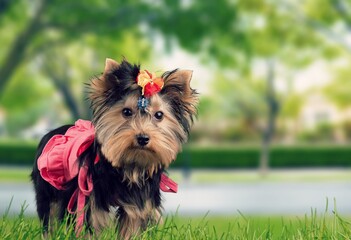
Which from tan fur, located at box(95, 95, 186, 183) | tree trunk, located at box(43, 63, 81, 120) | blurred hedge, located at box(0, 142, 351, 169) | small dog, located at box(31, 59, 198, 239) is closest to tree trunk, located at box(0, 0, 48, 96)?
tree trunk, located at box(43, 63, 81, 120)

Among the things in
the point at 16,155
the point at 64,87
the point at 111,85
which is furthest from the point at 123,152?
the point at 16,155

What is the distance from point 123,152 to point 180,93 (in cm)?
67

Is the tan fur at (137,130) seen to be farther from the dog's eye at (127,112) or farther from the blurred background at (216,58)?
the blurred background at (216,58)

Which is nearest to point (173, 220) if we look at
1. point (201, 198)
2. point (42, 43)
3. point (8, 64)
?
point (201, 198)

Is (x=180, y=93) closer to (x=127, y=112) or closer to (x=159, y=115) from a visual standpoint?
(x=159, y=115)

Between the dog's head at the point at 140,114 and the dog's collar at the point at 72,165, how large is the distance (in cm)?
41

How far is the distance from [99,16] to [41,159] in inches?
589

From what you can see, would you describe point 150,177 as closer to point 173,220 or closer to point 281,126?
point 173,220

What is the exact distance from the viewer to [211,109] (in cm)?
4672

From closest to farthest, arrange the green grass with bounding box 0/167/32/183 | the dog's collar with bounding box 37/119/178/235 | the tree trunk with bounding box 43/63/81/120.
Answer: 1. the dog's collar with bounding box 37/119/178/235
2. the green grass with bounding box 0/167/32/183
3. the tree trunk with bounding box 43/63/81/120

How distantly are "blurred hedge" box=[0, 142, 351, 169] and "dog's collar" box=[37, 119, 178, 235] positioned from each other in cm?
2950

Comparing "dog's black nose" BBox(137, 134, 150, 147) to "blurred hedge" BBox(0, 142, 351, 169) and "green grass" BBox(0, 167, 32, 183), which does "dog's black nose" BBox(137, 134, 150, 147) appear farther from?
"blurred hedge" BBox(0, 142, 351, 169)

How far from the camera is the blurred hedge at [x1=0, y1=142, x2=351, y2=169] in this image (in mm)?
36438

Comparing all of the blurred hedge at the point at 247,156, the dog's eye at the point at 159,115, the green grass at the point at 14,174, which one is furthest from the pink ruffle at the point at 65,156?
the blurred hedge at the point at 247,156
